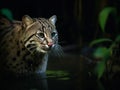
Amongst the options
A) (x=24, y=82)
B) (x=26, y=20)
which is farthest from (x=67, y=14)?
(x=24, y=82)

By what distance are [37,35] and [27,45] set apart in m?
0.21

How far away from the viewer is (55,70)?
9.64 meters

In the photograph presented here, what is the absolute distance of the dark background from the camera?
1289cm

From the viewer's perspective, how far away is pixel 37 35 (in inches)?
351

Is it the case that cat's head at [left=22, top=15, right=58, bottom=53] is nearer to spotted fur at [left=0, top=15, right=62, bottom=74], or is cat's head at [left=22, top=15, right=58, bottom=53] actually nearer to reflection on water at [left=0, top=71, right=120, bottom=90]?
spotted fur at [left=0, top=15, right=62, bottom=74]

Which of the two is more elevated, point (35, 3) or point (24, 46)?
point (35, 3)

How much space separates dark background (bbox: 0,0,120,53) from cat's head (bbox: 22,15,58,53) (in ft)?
11.7

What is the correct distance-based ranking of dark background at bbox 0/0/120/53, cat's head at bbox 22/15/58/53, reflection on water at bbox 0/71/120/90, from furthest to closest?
dark background at bbox 0/0/120/53
cat's head at bbox 22/15/58/53
reflection on water at bbox 0/71/120/90

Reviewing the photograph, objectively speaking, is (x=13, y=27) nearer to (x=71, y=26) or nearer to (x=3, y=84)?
(x=3, y=84)

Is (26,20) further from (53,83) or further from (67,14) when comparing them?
(67,14)

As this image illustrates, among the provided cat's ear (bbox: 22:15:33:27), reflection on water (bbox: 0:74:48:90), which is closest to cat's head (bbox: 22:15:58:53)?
cat's ear (bbox: 22:15:33:27)

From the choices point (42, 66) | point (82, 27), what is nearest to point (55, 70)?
point (42, 66)

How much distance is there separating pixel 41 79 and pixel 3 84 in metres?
0.65

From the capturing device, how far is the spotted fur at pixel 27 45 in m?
8.89
